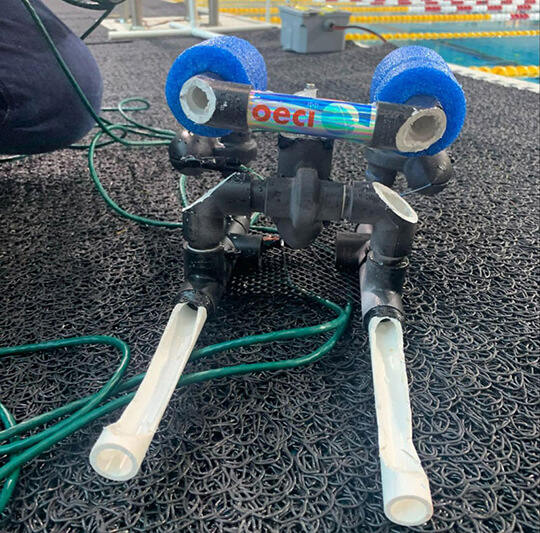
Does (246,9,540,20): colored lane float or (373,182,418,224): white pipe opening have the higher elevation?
(373,182,418,224): white pipe opening

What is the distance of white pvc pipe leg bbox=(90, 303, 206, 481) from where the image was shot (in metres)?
0.50

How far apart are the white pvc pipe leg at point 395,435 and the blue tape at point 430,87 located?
0.29 m

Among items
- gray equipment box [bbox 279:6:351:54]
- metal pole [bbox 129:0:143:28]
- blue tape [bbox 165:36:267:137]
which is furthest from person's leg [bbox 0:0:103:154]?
metal pole [bbox 129:0:143:28]

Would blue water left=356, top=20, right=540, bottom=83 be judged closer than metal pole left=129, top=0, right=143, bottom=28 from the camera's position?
No

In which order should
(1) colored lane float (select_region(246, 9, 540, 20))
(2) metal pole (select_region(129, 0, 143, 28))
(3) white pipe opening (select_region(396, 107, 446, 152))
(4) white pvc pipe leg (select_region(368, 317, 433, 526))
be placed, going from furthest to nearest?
(1) colored lane float (select_region(246, 9, 540, 20)), (2) metal pole (select_region(129, 0, 143, 28)), (3) white pipe opening (select_region(396, 107, 446, 152)), (4) white pvc pipe leg (select_region(368, 317, 433, 526))

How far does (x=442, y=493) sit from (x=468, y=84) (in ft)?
6.73

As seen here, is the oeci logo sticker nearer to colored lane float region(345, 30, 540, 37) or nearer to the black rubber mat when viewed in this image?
the black rubber mat

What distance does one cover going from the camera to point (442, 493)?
21.5 inches

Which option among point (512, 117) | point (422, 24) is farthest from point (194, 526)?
point (422, 24)

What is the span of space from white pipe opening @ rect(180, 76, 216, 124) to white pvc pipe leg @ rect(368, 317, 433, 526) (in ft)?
1.18

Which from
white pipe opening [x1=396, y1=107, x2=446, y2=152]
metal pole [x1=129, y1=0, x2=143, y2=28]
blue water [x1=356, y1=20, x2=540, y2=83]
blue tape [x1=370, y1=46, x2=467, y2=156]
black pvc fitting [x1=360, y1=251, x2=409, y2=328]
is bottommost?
blue water [x1=356, y1=20, x2=540, y2=83]

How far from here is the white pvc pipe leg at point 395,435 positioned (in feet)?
1.57

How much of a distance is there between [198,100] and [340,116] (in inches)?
7.6

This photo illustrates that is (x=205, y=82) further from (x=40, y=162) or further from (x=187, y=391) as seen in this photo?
(x=40, y=162)
